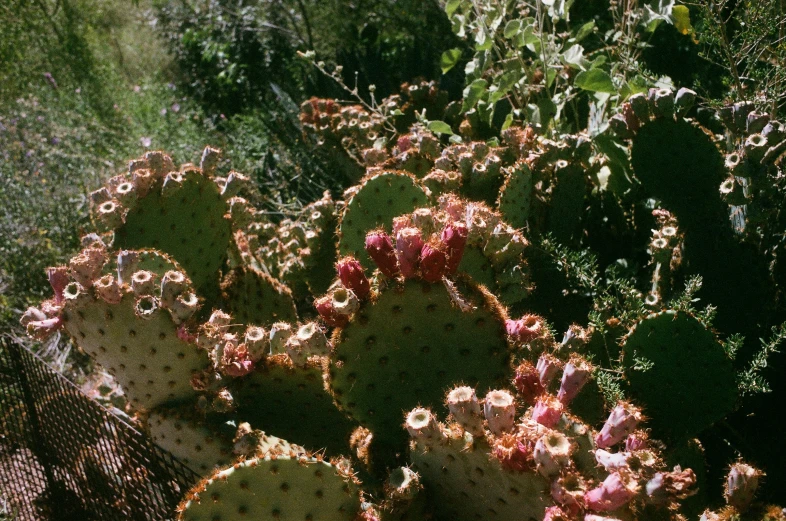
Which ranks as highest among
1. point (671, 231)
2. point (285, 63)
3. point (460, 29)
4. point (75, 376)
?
point (460, 29)

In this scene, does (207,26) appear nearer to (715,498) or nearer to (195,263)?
(195,263)

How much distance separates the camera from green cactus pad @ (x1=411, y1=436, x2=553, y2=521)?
4.12ft

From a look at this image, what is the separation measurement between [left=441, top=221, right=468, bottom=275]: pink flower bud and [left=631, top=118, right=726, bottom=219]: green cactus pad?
0.87m

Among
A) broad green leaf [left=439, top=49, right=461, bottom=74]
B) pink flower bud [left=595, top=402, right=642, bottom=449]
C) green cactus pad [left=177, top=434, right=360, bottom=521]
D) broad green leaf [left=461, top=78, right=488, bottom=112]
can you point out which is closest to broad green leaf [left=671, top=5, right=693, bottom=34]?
broad green leaf [left=461, top=78, right=488, bottom=112]

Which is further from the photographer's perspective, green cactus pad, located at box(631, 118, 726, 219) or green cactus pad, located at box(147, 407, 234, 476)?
green cactus pad, located at box(631, 118, 726, 219)

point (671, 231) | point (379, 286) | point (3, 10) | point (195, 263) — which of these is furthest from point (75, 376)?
point (3, 10)

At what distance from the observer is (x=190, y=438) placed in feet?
5.88

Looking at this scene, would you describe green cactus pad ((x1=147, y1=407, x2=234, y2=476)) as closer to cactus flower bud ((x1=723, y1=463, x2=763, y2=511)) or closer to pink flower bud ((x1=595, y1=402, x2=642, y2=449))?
pink flower bud ((x1=595, y1=402, x2=642, y2=449))

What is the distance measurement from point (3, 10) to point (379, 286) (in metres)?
9.61

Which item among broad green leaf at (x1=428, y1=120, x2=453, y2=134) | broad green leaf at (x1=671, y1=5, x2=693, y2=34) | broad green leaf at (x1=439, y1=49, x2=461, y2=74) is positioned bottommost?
broad green leaf at (x1=428, y1=120, x2=453, y2=134)

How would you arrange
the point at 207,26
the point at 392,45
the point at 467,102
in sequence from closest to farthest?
the point at 467,102 < the point at 392,45 < the point at 207,26

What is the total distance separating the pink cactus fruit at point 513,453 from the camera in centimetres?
121

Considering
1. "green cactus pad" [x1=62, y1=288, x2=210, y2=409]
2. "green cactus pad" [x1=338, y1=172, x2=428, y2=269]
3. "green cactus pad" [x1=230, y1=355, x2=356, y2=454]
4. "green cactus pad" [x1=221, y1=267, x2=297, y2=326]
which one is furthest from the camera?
"green cactus pad" [x1=221, y1=267, x2=297, y2=326]

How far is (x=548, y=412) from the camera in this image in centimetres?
123
